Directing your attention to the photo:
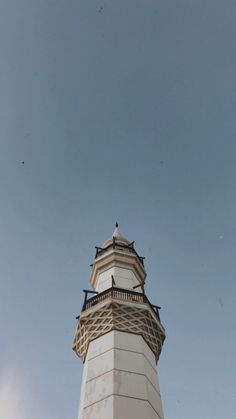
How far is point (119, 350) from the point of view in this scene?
13.9 m

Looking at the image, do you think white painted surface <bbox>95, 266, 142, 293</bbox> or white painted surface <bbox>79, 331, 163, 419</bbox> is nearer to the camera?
white painted surface <bbox>79, 331, 163, 419</bbox>

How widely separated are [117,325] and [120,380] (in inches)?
101

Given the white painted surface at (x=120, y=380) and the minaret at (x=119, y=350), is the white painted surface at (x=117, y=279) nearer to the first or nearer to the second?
the minaret at (x=119, y=350)

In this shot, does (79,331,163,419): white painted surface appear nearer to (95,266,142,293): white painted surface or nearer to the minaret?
the minaret

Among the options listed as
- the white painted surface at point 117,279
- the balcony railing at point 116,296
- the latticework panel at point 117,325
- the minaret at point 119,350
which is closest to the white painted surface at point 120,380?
the minaret at point 119,350

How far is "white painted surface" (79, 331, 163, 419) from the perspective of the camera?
11773mm

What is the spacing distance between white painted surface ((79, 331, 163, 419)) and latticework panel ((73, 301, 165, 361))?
0.34 metres

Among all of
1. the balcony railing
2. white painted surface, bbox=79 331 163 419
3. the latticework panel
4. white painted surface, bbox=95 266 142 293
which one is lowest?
white painted surface, bbox=79 331 163 419

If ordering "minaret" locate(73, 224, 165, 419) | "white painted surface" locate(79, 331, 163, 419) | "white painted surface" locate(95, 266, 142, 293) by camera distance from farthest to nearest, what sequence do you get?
"white painted surface" locate(95, 266, 142, 293) → "minaret" locate(73, 224, 165, 419) → "white painted surface" locate(79, 331, 163, 419)

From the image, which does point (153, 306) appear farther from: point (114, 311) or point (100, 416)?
point (100, 416)

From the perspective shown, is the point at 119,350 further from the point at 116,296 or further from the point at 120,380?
the point at 116,296

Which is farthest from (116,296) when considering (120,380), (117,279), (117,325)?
(120,380)

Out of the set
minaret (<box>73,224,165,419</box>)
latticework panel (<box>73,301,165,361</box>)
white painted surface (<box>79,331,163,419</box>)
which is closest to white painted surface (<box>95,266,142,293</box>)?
minaret (<box>73,224,165,419</box>)

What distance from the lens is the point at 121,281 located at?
61.5 feet
